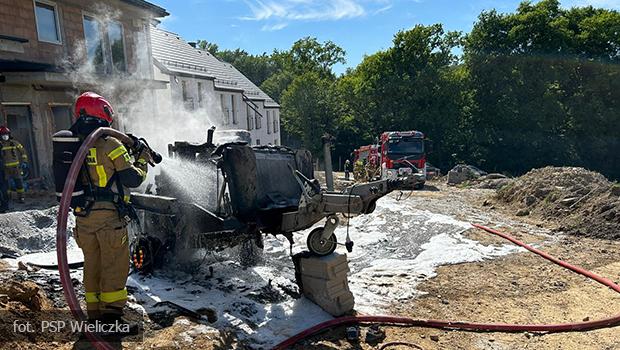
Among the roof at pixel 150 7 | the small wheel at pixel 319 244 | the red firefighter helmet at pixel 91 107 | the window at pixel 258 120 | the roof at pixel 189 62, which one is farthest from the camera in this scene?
the window at pixel 258 120

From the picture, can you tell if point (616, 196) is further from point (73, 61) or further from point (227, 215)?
point (73, 61)

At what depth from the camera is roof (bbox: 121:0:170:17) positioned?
46.2 feet

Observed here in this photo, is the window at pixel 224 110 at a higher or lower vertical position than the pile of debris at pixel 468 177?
higher

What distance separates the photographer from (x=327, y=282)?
16.3 feet

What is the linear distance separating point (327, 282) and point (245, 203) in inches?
51.0

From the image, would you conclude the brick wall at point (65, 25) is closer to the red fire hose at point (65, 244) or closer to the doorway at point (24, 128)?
the doorway at point (24, 128)

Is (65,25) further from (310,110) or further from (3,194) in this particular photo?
(310,110)

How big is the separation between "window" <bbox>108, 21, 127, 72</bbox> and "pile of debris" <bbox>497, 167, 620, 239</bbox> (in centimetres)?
1289

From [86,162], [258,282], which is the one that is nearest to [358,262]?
[258,282]

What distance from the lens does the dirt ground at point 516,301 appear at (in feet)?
14.9

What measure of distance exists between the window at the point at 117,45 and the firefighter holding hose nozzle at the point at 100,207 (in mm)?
11572

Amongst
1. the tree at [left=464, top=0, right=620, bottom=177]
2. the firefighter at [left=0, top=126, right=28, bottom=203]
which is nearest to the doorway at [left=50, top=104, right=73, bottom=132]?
the firefighter at [left=0, top=126, right=28, bottom=203]

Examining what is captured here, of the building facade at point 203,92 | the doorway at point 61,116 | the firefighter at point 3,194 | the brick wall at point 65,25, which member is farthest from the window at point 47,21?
the firefighter at point 3,194

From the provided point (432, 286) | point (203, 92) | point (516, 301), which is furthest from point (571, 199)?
point (203, 92)
